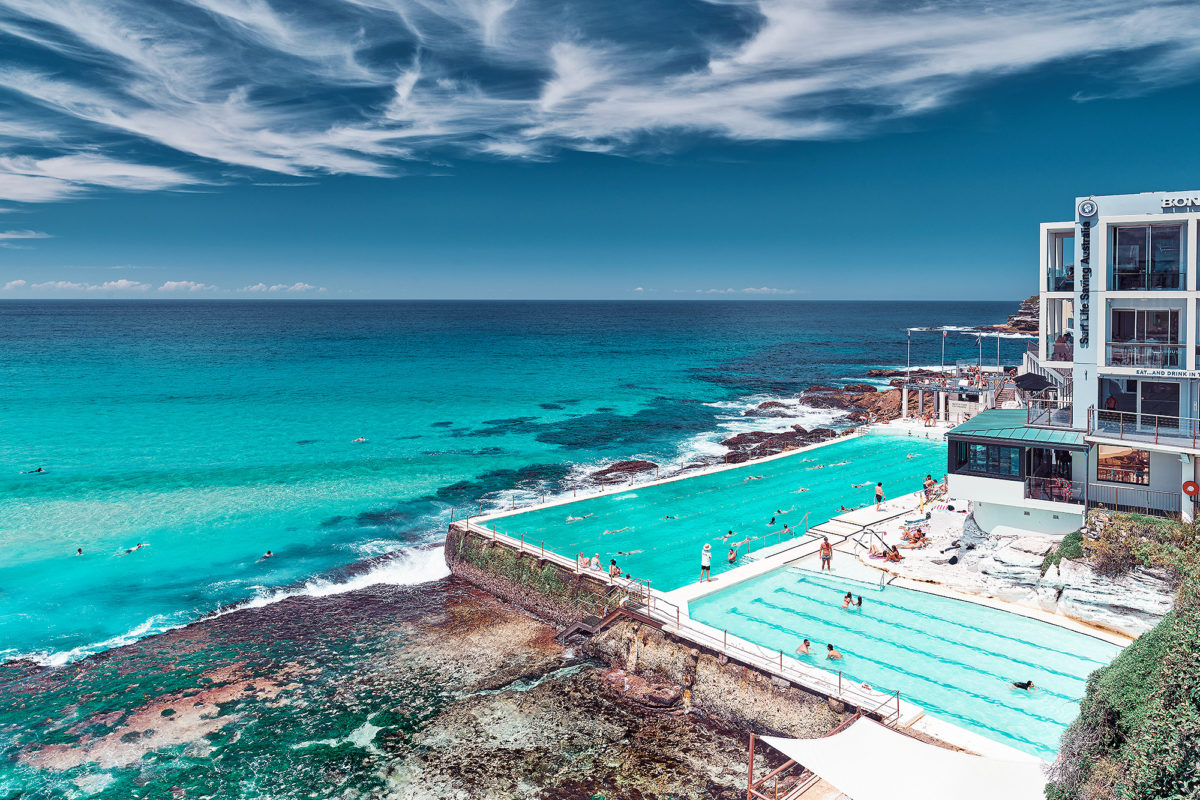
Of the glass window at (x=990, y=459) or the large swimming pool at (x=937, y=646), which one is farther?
the glass window at (x=990, y=459)

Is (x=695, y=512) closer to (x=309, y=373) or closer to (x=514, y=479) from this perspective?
(x=514, y=479)

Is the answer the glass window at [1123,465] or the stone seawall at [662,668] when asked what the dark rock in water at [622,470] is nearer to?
the stone seawall at [662,668]

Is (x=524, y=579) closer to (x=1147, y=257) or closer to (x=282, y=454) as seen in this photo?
(x=1147, y=257)

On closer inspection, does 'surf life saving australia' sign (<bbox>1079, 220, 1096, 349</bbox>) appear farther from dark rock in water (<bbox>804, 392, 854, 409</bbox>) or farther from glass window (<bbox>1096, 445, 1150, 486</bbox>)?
dark rock in water (<bbox>804, 392, 854, 409</bbox>)

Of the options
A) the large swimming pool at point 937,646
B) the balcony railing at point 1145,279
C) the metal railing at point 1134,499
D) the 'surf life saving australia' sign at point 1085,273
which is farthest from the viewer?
the 'surf life saving australia' sign at point 1085,273

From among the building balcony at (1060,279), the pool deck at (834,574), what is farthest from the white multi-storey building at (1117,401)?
the building balcony at (1060,279)

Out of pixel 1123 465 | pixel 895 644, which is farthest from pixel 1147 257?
pixel 895 644
